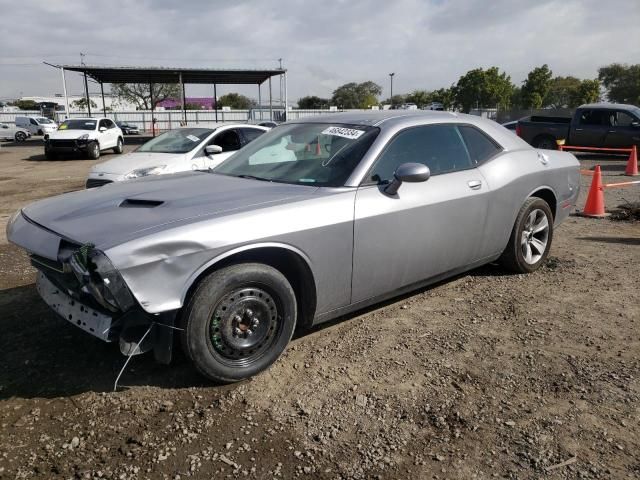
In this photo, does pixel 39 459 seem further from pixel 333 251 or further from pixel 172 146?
pixel 172 146

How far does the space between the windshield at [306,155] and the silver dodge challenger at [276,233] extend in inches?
0.5

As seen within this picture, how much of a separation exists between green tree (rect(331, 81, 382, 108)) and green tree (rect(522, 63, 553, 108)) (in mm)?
42311

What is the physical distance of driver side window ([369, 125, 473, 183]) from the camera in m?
3.55

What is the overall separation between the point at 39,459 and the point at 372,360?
190cm

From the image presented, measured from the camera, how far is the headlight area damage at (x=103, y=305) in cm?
249

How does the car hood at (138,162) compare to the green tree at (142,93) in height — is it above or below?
below

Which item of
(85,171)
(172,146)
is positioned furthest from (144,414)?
(85,171)

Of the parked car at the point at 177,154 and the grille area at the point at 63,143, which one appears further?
the grille area at the point at 63,143

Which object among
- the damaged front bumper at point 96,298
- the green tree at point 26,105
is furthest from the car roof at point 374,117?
the green tree at point 26,105

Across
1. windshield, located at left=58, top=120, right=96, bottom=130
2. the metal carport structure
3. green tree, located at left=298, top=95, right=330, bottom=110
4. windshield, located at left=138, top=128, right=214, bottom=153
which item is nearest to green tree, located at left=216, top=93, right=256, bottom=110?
green tree, located at left=298, top=95, right=330, bottom=110

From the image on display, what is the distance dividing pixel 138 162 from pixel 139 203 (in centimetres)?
569

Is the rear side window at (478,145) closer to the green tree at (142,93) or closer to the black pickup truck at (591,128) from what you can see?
the black pickup truck at (591,128)

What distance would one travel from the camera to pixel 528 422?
2625 millimetres

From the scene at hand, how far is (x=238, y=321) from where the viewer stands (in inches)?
114
